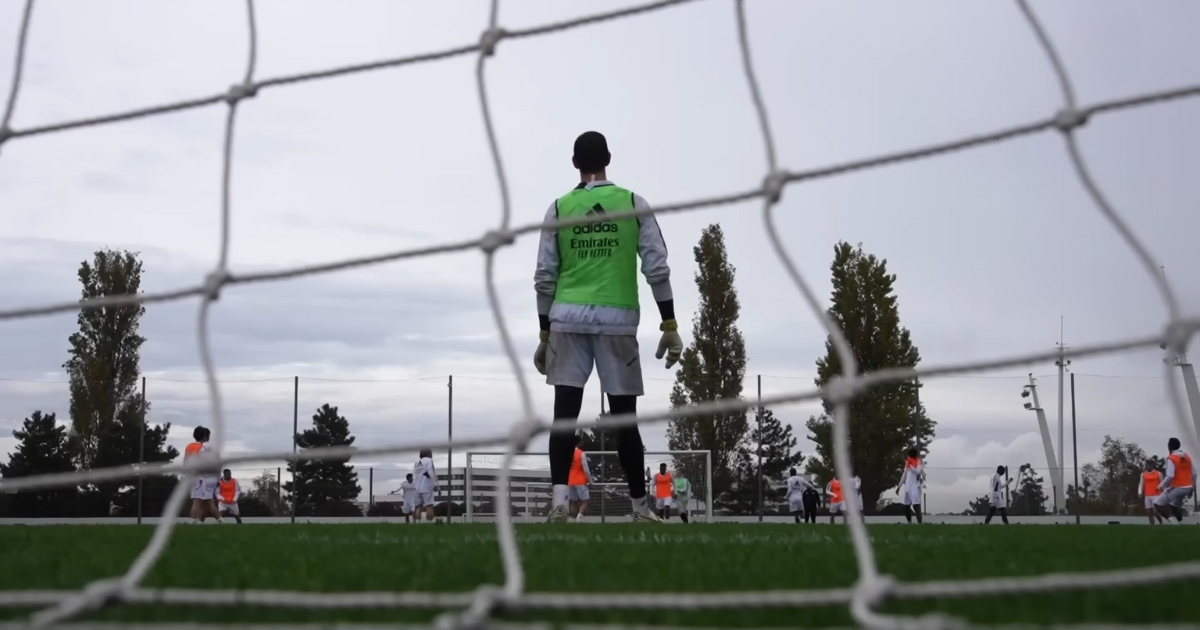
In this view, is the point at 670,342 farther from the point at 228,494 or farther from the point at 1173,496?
the point at 228,494

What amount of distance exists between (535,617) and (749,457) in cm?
2650

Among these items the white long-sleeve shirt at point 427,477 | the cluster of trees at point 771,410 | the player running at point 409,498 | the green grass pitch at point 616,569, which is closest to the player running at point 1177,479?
the cluster of trees at point 771,410

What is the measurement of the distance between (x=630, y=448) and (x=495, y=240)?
7.75ft

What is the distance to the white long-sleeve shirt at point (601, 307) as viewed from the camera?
5.37m

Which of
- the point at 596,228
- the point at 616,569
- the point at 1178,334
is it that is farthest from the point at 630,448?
the point at 1178,334

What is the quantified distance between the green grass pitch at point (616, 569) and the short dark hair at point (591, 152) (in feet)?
7.28

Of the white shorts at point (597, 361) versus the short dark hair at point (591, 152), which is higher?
the short dark hair at point (591, 152)

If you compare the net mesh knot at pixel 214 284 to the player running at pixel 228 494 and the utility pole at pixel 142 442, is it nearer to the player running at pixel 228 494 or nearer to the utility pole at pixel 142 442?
the player running at pixel 228 494

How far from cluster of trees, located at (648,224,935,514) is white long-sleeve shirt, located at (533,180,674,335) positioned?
630 inches

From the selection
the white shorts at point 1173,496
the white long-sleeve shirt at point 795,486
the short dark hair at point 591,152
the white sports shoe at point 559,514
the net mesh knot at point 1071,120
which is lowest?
the white sports shoe at point 559,514

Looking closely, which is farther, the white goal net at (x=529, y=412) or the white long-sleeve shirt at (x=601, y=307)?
the white long-sleeve shirt at (x=601, y=307)

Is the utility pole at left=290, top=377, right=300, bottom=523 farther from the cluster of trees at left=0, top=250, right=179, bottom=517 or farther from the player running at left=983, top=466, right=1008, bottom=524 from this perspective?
the player running at left=983, top=466, right=1008, bottom=524

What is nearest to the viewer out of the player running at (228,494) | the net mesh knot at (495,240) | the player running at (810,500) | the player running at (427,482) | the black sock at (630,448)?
the net mesh knot at (495,240)

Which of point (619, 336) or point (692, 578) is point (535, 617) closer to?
point (692, 578)
